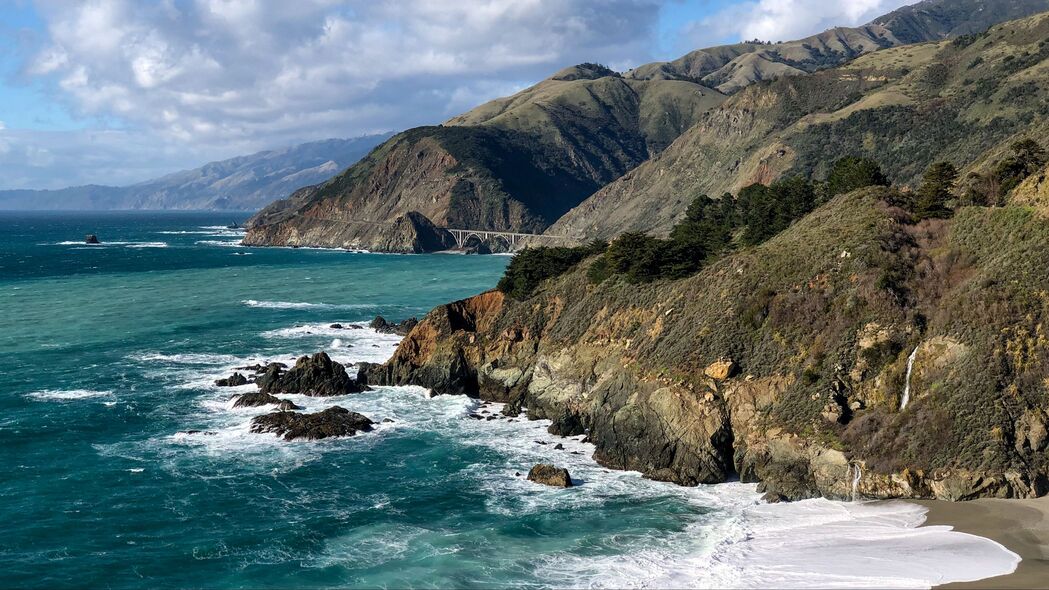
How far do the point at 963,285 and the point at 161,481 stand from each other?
45074 mm

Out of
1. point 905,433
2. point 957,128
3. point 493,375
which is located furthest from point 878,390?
point 957,128

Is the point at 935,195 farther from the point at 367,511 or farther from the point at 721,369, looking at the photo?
the point at 367,511

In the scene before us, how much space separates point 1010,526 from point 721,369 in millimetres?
16280

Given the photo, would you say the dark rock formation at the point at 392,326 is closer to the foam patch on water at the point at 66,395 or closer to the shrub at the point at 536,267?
the shrub at the point at 536,267

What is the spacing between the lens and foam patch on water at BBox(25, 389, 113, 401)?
61.5 m

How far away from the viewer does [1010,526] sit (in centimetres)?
3444

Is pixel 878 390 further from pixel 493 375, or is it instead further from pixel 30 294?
pixel 30 294

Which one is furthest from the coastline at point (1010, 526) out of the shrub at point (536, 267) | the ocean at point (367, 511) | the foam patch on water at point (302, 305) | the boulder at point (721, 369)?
the foam patch on water at point (302, 305)

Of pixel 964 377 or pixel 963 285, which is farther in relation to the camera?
pixel 963 285

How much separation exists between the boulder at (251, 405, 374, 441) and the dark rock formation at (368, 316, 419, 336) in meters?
32.3

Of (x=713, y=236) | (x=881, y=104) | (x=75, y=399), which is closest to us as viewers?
(x=75, y=399)

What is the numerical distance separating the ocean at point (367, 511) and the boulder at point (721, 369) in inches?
266

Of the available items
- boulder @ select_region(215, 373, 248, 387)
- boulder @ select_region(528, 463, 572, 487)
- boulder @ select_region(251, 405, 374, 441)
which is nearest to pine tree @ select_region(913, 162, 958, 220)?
boulder @ select_region(528, 463, 572, 487)

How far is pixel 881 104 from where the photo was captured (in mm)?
161125
